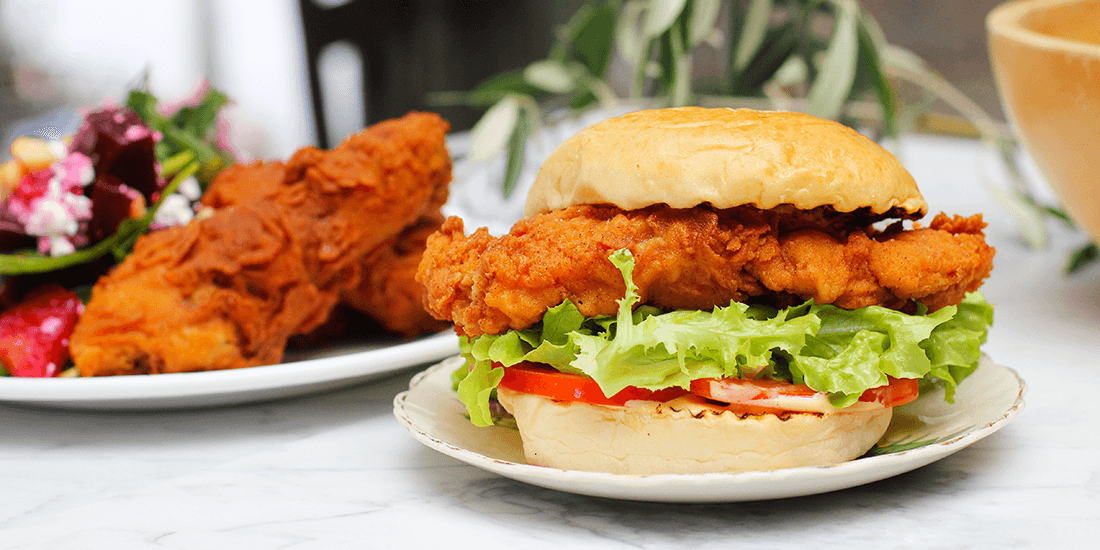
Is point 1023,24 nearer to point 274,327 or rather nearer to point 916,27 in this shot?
point 274,327

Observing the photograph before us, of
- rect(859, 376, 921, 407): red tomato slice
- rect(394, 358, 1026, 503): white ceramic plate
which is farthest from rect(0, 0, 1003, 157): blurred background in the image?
rect(859, 376, 921, 407): red tomato slice

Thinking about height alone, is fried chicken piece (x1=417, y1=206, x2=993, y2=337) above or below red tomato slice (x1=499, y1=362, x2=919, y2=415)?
above

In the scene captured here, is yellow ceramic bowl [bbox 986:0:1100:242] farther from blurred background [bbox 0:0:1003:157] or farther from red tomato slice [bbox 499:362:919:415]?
blurred background [bbox 0:0:1003:157]

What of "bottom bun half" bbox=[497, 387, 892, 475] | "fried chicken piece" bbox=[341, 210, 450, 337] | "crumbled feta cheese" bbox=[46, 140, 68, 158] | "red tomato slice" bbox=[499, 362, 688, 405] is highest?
"crumbled feta cheese" bbox=[46, 140, 68, 158]

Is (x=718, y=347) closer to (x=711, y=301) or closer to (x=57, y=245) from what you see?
(x=711, y=301)

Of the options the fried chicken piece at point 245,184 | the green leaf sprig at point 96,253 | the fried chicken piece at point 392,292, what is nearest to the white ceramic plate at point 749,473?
the fried chicken piece at point 392,292

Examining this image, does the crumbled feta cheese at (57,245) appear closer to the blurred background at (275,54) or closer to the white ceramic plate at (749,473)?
the white ceramic plate at (749,473)
